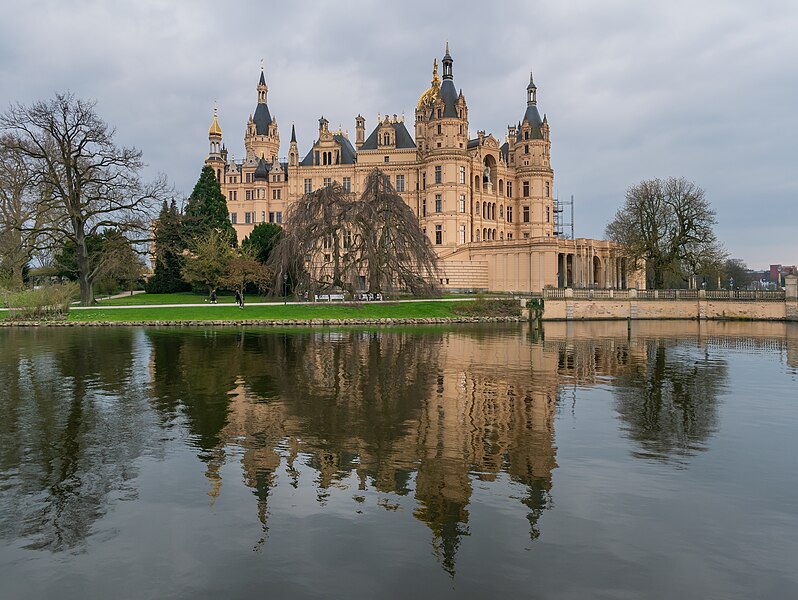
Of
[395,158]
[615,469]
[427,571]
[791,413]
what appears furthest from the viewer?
[395,158]

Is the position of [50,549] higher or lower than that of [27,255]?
lower

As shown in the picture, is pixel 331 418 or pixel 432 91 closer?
pixel 331 418

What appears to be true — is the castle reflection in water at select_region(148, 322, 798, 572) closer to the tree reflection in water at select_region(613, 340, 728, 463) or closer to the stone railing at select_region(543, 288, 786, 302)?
the tree reflection in water at select_region(613, 340, 728, 463)

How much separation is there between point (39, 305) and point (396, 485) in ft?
138

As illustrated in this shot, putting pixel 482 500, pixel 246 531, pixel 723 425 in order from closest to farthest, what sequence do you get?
pixel 246 531 < pixel 482 500 < pixel 723 425

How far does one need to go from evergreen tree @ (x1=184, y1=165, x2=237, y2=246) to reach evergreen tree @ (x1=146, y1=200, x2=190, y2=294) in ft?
5.60

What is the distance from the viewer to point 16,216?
5303cm

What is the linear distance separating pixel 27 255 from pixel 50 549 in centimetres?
4919

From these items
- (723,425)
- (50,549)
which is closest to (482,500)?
(50,549)

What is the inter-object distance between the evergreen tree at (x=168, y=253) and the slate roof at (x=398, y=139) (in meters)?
33.3

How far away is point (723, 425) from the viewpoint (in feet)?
41.9

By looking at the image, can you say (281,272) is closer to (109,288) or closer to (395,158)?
(109,288)

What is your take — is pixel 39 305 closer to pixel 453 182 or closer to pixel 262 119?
pixel 453 182

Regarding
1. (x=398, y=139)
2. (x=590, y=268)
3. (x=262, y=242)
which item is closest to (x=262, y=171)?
(x=398, y=139)
